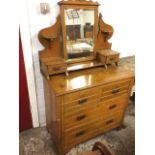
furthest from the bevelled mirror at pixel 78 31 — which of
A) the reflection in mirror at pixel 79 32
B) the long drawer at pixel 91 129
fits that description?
the long drawer at pixel 91 129

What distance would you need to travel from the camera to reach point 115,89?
1.63 metres

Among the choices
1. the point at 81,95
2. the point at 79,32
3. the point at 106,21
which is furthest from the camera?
the point at 106,21

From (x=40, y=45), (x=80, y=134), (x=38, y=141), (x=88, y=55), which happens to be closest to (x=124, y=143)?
(x=80, y=134)

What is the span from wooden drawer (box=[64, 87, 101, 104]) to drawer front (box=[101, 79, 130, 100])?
0.10 meters

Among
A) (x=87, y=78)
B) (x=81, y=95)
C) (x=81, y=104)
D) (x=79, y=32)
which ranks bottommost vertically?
(x=81, y=104)

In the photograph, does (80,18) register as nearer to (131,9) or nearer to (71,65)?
(71,65)

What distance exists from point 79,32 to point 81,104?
0.79 metres

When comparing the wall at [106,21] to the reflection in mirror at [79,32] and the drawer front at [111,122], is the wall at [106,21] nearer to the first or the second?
the reflection in mirror at [79,32]

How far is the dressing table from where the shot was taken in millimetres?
1426

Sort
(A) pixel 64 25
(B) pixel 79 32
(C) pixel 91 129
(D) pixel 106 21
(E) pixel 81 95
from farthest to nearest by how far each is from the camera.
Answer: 1. (D) pixel 106 21
2. (C) pixel 91 129
3. (B) pixel 79 32
4. (A) pixel 64 25
5. (E) pixel 81 95

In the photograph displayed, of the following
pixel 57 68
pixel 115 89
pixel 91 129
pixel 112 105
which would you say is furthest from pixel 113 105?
pixel 57 68

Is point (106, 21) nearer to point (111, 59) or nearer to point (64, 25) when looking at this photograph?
point (111, 59)

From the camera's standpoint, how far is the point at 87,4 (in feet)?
5.08
